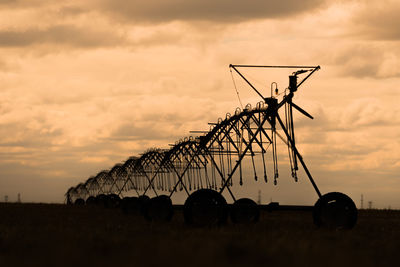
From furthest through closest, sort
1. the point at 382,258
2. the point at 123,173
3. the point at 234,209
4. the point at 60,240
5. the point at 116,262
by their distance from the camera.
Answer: the point at 123,173, the point at 234,209, the point at 60,240, the point at 382,258, the point at 116,262

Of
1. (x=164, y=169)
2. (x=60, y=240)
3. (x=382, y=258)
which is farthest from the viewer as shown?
(x=164, y=169)

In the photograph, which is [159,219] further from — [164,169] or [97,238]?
[164,169]

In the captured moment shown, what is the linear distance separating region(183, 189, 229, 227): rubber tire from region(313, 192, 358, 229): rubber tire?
3.38 m

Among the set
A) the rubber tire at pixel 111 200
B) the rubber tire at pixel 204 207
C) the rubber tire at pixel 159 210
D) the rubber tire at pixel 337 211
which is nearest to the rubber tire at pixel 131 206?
the rubber tire at pixel 159 210

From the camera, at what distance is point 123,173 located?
201 feet

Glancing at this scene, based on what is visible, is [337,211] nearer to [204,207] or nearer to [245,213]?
[204,207]

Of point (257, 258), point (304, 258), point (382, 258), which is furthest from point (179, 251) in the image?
point (382, 258)

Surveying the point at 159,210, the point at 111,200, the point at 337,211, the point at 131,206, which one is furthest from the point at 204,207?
the point at 111,200

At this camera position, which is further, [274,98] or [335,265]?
[274,98]

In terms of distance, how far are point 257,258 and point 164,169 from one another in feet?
113

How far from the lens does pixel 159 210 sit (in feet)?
→ 104

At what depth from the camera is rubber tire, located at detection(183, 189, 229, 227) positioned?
79.7 feet

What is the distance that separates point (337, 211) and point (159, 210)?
10009mm

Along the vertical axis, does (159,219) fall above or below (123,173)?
below
